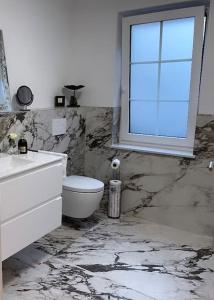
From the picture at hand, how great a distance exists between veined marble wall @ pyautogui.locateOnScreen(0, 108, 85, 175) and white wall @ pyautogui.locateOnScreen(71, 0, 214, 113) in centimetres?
29

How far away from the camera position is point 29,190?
71.8 inches

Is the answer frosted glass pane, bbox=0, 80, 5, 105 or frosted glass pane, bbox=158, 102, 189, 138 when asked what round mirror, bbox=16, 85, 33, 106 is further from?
frosted glass pane, bbox=158, 102, 189, 138

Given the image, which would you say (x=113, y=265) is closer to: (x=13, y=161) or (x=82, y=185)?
(x=82, y=185)

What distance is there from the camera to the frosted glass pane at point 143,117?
2781 mm

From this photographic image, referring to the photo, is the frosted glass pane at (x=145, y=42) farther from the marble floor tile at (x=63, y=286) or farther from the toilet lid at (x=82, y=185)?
the marble floor tile at (x=63, y=286)

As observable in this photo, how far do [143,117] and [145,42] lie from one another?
0.73 meters

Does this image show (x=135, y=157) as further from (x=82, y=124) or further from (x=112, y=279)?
(x=112, y=279)

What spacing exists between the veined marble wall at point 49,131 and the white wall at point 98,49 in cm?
29

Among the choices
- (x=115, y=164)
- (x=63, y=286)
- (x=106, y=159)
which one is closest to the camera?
(x=63, y=286)

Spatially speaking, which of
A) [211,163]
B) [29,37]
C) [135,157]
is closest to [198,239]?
[211,163]

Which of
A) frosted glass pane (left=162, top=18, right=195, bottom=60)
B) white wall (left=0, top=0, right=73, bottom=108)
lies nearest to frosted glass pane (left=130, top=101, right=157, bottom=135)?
frosted glass pane (left=162, top=18, right=195, bottom=60)

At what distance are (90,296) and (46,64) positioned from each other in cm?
203

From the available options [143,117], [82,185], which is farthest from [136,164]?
[82,185]

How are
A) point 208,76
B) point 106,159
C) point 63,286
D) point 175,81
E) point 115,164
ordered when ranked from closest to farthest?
point 63,286 < point 208,76 < point 175,81 < point 115,164 < point 106,159
